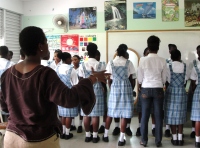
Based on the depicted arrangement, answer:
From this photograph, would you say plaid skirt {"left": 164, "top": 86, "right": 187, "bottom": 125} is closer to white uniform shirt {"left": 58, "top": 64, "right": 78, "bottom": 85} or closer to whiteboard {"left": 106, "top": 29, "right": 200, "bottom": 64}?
white uniform shirt {"left": 58, "top": 64, "right": 78, "bottom": 85}

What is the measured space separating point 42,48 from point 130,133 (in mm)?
3020

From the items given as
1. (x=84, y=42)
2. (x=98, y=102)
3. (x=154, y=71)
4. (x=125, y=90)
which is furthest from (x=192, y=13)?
(x=98, y=102)

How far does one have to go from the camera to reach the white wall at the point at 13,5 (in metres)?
5.35

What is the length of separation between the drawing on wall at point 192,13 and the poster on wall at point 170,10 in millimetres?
214

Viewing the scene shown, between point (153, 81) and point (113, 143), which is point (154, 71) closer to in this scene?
point (153, 81)

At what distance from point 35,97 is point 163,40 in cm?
457

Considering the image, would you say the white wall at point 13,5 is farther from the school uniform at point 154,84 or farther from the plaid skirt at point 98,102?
the school uniform at point 154,84

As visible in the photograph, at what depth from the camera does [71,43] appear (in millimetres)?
5934

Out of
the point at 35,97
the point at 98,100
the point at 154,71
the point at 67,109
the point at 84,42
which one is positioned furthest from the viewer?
the point at 84,42

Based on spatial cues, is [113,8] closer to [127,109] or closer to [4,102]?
[127,109]

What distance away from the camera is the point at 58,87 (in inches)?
53.4

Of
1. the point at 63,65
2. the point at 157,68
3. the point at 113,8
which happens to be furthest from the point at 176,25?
the point at 63,65

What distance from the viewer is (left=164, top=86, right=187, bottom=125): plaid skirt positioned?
11.5 feet

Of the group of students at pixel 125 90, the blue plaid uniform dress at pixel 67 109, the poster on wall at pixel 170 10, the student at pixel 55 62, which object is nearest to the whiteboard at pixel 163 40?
the poster on wall at pixel 170 10
